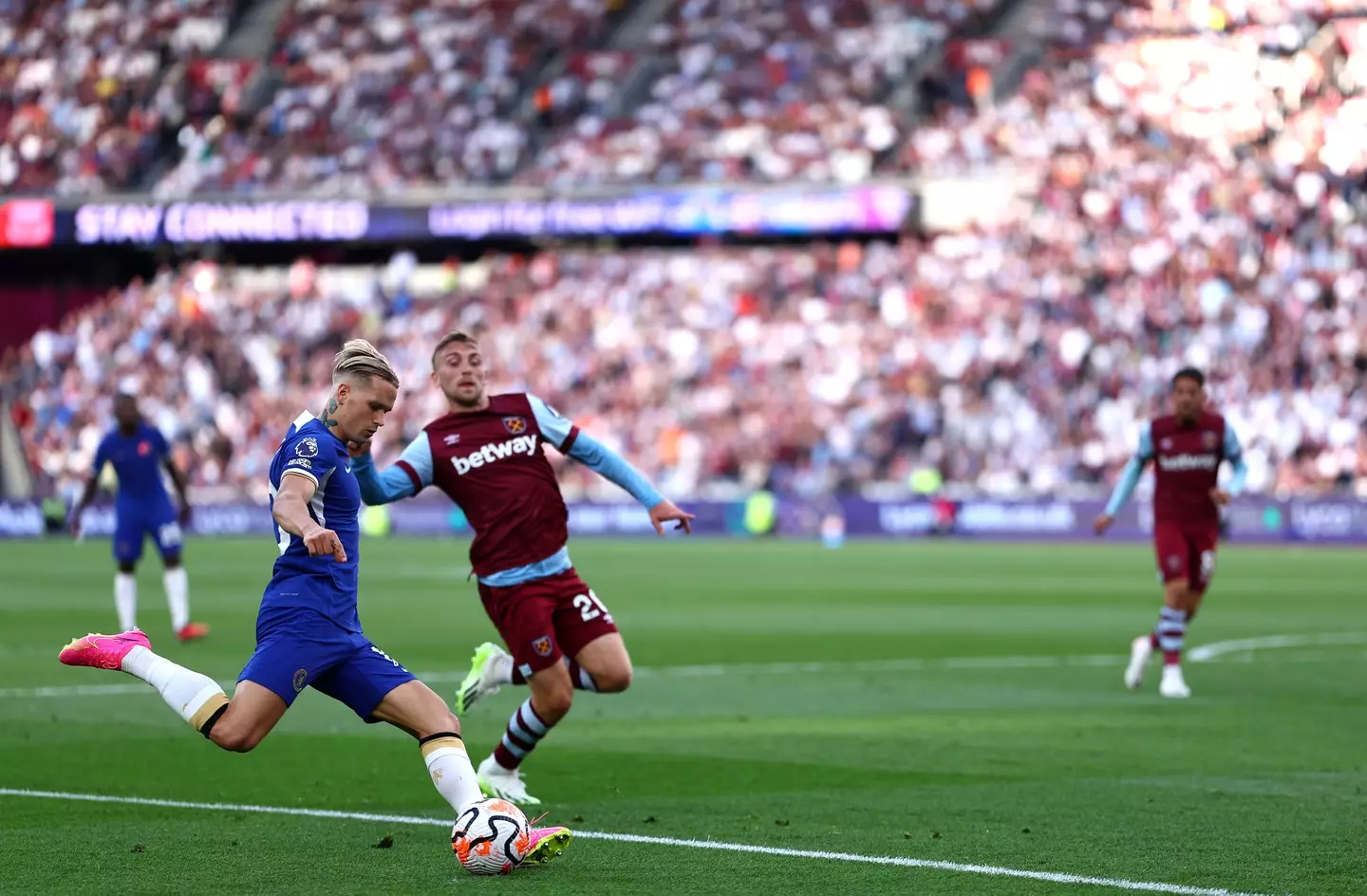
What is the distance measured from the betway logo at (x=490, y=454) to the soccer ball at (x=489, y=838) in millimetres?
2546

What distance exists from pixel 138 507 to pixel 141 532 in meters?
0.26

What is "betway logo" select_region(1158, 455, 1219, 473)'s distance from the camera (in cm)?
1588

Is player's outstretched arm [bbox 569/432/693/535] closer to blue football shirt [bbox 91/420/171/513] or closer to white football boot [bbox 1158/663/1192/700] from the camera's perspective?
white football boot [bbox 1158/663/1192/700]

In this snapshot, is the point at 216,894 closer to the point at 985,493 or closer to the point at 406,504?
the point at 985,493

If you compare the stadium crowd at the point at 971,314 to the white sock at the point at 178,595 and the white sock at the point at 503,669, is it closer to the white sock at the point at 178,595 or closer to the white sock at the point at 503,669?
the white sock at the point at 178,595

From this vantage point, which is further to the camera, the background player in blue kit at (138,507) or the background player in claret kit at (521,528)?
the background player in blue kit at (138,507)

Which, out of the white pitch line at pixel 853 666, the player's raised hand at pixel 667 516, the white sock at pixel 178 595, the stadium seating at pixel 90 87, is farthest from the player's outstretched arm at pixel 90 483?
the stadium seating at pixel 90 87

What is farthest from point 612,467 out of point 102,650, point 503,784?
point 102,650

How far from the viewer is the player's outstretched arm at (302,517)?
7379mm

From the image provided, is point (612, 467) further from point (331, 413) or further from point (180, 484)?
point (180, 484)

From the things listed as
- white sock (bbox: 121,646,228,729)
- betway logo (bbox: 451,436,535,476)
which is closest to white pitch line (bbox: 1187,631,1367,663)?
betway logo (bbox: 451,436,535,476)

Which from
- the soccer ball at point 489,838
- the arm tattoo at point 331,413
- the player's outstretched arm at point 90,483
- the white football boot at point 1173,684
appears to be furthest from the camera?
the player's outstretched arm at point 90,483

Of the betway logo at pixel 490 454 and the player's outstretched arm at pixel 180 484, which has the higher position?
the betway logo at pixel 490 454

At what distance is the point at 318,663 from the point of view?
796cm
